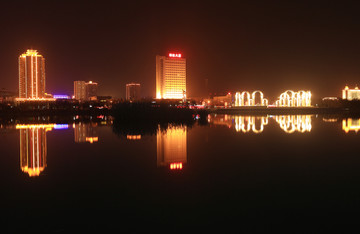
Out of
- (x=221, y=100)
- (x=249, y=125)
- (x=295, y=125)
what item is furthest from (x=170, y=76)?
(x=295, y=125)

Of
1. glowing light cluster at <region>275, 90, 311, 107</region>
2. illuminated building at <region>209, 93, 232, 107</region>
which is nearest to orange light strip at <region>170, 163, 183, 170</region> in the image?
glowing light cluster at <region>275, 90, 311, 107</region>

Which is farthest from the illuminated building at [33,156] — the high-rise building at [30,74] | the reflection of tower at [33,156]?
the high-rise building at [30,74]

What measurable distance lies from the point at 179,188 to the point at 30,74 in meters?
151

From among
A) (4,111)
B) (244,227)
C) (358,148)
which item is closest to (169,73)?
(4,111)

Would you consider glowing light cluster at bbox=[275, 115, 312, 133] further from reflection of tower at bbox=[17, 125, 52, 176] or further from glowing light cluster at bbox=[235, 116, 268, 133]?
reflection of tower at bbox=[17, 125, 52, 176]

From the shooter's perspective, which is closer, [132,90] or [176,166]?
[176,166]

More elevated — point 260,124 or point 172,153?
point 260,124

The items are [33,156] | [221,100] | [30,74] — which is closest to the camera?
[33,156]

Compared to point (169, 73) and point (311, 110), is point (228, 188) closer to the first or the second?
point (311, 110)

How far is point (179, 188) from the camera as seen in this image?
798 centimetres

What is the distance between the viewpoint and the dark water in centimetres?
596

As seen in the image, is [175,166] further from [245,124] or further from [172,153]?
[245,124]

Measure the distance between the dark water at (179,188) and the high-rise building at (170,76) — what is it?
120 meters

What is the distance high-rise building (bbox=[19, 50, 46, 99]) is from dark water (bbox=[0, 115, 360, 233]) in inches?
5602
